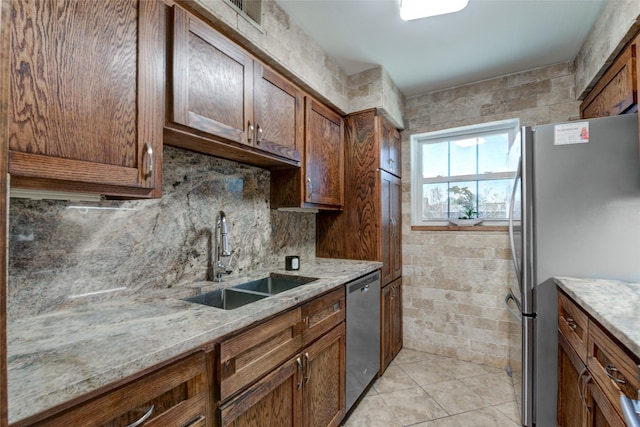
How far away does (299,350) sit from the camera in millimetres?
1384

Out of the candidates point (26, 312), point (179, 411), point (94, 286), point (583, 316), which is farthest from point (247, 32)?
point (583, 316)

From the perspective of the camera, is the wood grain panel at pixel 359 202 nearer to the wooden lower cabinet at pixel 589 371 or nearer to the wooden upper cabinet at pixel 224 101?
the wooden upper cabinet at pixel 224 101

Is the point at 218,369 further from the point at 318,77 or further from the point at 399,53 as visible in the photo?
the point at 399,53

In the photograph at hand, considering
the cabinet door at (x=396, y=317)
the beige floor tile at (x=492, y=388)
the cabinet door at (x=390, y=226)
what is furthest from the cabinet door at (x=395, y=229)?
the beige floor tile at (x=492, y=388)

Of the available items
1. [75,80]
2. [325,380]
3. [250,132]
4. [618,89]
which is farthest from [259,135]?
[618,89]

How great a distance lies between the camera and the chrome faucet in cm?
162

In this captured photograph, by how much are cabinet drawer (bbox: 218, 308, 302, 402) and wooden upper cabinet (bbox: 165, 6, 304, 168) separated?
0.86 metres

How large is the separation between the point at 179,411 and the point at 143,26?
49.8 inches

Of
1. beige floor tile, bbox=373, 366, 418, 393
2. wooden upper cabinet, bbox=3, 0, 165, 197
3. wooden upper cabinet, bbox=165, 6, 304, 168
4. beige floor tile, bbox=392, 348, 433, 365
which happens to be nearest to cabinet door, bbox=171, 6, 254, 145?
wooden upper cabinet, bbox=165, 6, 304, 168

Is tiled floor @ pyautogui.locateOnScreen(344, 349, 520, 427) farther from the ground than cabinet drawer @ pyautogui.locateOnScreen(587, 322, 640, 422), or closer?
closer

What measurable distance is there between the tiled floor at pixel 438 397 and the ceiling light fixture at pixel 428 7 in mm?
2405

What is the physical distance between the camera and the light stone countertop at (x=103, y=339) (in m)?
0.62

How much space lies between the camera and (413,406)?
2.05 metres

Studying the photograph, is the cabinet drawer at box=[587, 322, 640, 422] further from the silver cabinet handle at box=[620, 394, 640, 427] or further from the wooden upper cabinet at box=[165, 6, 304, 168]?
the wooden upper cabinet at box=[165, 6, 304, 168]
